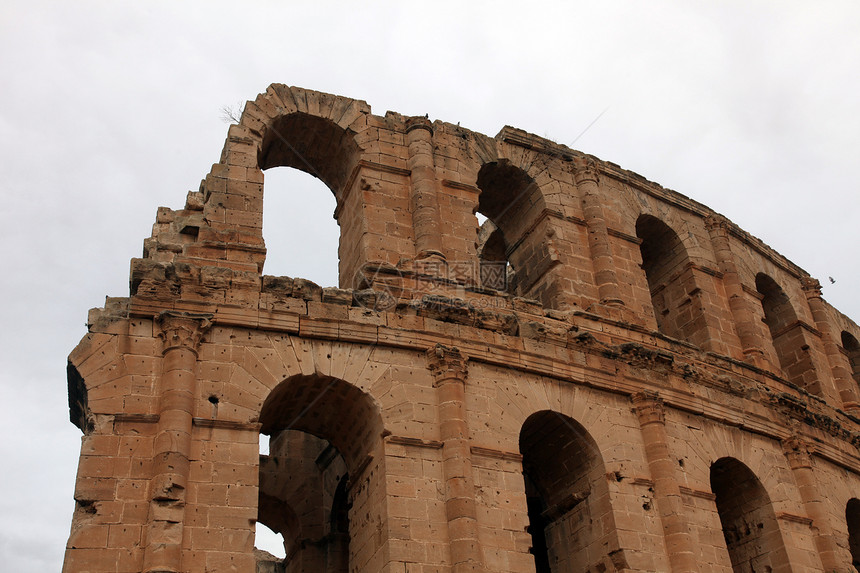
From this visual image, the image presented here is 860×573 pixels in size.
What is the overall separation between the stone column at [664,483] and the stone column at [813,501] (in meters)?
3.21

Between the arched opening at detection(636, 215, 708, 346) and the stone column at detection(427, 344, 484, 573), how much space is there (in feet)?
22.4

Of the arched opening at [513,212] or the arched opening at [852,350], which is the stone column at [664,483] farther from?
the arched opening at [852,350]

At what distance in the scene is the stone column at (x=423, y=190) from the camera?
1414cm

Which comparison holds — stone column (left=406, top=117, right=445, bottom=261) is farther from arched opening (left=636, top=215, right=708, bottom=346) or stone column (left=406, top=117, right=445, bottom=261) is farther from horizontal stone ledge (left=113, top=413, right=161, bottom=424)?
arched opening (left=636, top=215, right=708, bottom=346)

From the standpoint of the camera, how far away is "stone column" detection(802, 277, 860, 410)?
1961 centimetres

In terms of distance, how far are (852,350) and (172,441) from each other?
18.5m

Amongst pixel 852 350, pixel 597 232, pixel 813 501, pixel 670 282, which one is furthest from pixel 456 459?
pixel 852 350

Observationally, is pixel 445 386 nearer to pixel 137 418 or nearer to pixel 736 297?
pixel 137 418

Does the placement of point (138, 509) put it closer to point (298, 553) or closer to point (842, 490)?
point (298, 553)

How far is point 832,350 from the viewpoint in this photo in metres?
20.4

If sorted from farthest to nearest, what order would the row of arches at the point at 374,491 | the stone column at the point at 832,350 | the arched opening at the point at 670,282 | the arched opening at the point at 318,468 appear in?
the stone column at the point at 832,350 → the arched opening at the point at 670,282 → the row of arches at the point at 374,491 → the arched opening at the point at 318,468

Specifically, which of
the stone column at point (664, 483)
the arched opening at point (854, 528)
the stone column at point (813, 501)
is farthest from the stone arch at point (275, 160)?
the arched opening at point (854, 528)

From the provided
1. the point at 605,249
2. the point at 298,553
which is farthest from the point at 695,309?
the point at 298,553

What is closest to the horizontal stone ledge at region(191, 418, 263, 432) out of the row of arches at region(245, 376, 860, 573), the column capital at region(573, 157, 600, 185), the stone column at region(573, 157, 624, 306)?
the row of arches at region(245, 376, 860, 573)
